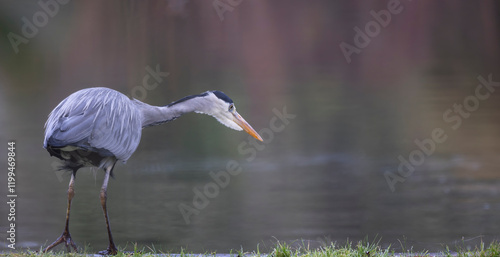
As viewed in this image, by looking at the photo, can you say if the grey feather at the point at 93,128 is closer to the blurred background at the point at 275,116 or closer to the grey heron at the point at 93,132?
the grey heron at the point at 93,132

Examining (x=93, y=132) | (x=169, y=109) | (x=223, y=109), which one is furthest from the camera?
(x=223, y=109)

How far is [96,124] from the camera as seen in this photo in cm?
450

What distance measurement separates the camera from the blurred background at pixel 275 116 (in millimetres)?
6656

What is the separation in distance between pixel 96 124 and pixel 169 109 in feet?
2.60

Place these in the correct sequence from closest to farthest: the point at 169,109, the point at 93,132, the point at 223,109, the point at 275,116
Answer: the point at 93,132, the point at 169,109, the point at 223,109, the point at 275,116

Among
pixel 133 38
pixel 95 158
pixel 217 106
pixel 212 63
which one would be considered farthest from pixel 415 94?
pixel 95 158

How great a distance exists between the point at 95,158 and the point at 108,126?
248mm

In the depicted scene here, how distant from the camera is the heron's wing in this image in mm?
4328

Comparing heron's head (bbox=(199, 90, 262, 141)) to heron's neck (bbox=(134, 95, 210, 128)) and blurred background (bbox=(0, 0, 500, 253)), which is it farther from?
blurred background (bbox=(0, 0, 500, 253))

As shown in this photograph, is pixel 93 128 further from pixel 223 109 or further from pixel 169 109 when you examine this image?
pixel 223 109

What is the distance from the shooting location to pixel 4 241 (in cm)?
596

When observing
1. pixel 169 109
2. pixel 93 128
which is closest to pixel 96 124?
pixel 93 128

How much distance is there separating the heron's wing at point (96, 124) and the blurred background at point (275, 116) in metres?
1.39

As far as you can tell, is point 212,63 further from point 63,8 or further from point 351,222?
point 351,222
